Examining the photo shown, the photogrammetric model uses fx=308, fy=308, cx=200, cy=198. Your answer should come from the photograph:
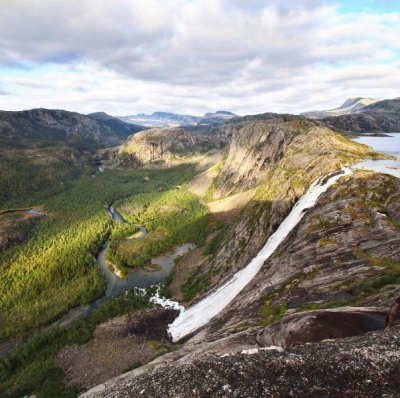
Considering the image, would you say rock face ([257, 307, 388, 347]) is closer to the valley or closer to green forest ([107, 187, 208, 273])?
the valley

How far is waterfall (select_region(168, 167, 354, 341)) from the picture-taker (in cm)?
5281

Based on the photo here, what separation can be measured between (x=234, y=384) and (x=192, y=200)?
158829 mm

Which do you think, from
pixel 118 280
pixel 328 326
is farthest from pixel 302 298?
pixel 118 280

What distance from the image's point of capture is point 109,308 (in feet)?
236

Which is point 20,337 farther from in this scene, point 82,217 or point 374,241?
point 82,217

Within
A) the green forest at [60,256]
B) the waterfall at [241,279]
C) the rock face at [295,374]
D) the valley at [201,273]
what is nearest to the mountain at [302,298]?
the rock face at [295,374]

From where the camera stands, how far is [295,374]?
50.4 ft

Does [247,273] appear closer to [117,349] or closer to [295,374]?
[117,349]

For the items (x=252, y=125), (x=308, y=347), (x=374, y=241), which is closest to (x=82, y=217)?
(x=252, y=125)

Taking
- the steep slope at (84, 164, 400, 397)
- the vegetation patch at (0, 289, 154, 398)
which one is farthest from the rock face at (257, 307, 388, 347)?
the vegetation patch at (0, 289, 154, 398)

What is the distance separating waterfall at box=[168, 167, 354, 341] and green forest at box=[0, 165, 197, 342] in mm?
36277

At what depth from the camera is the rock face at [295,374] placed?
14164mm

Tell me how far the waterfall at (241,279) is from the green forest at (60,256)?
119 feet

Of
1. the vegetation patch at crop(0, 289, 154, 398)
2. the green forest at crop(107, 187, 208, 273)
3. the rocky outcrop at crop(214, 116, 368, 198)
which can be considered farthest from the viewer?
the green forest at crop(107, 187, 208, 273)
